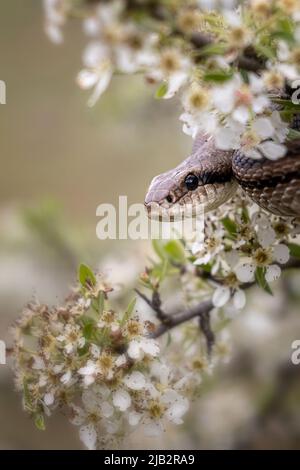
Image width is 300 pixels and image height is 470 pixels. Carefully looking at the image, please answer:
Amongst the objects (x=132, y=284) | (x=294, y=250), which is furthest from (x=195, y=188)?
(x=132, y=284)

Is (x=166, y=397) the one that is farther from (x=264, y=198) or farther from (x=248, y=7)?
(x=248, y=7)

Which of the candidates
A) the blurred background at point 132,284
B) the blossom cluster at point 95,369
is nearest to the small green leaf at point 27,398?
the blossom cluster at point 95,369

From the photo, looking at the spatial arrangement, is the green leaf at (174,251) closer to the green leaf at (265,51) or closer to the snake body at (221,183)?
the snake body at (221,183)

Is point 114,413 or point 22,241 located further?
point 22,241

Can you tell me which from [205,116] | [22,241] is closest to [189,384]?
[205,116]
